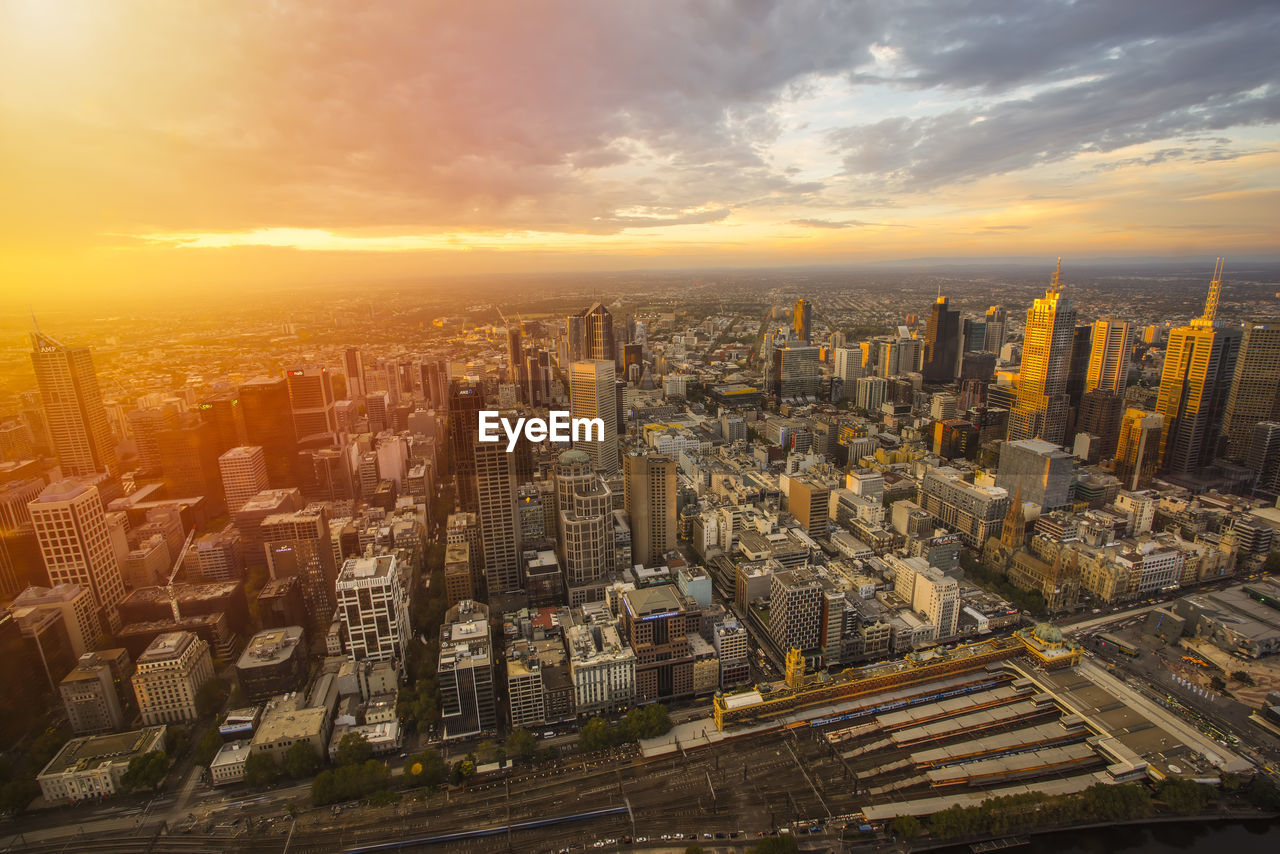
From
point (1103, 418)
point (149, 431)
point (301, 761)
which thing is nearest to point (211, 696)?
point (301, 761)

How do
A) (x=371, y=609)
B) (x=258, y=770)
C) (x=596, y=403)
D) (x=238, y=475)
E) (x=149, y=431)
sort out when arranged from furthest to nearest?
(x=596, y=403)
(x=238, y=475)
(x=149, y=431)
(x=371, y=609)
(x=258, y=770)

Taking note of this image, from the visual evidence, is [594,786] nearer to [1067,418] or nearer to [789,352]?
[1067,418]

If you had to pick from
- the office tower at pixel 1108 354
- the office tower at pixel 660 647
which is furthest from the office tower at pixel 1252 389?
the office tower at pixel 660 647

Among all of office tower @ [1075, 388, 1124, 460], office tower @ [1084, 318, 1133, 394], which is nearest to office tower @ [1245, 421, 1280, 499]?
office tower @ [1075, 388, 1124, 460]

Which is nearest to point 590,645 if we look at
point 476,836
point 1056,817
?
point 476,836

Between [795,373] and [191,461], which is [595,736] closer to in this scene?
[191,461]

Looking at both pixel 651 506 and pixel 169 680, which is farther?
pixel 651 506
